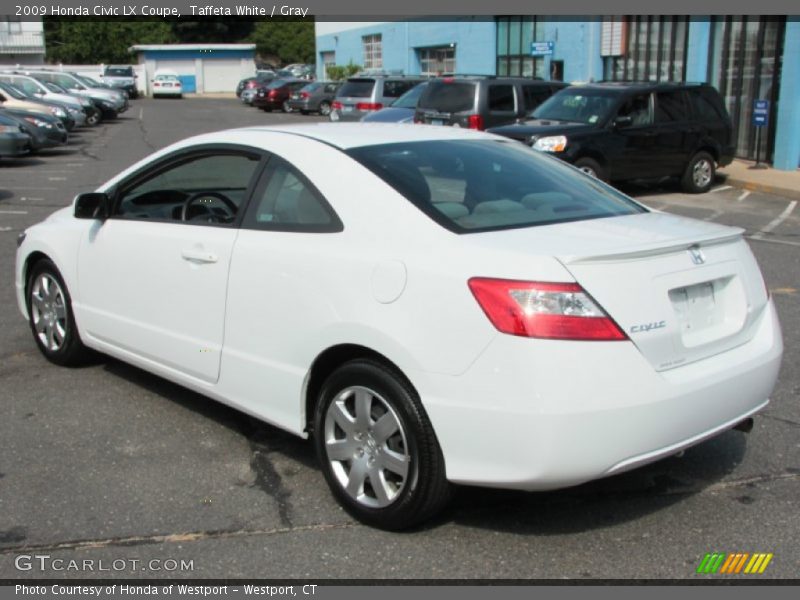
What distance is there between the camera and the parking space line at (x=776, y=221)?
11266 mm

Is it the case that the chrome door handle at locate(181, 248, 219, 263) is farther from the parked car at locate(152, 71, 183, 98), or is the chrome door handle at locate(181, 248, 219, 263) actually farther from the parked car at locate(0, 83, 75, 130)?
the parked car at locate(152, 71, 183, 98)

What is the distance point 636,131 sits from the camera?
45.1ft

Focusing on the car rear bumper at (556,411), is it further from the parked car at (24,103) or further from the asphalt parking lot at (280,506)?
the parked car at (24,103)

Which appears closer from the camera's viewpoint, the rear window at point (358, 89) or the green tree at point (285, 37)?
the rear window at point (358, 89)

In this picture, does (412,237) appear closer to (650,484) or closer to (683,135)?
(650,484)

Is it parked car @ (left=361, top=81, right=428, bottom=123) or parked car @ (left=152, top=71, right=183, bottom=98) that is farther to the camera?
parked car @ (left=152, top=71, right=183, bottom=98)

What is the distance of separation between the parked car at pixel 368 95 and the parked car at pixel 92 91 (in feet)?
46.3

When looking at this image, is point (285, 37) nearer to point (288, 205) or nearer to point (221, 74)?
point (221, 74)

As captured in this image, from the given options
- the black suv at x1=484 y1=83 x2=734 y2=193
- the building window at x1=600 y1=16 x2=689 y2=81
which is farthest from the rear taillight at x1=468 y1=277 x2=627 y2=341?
the building window at x1=600 y1=16 x2=689 y2=81

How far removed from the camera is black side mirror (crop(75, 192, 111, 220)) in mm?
5129

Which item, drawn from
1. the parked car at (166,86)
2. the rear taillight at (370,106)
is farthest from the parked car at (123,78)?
the rear taillight at (370,106)

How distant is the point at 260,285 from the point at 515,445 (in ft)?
4.73

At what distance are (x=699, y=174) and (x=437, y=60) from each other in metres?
27.1

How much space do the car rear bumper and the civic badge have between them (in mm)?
458
